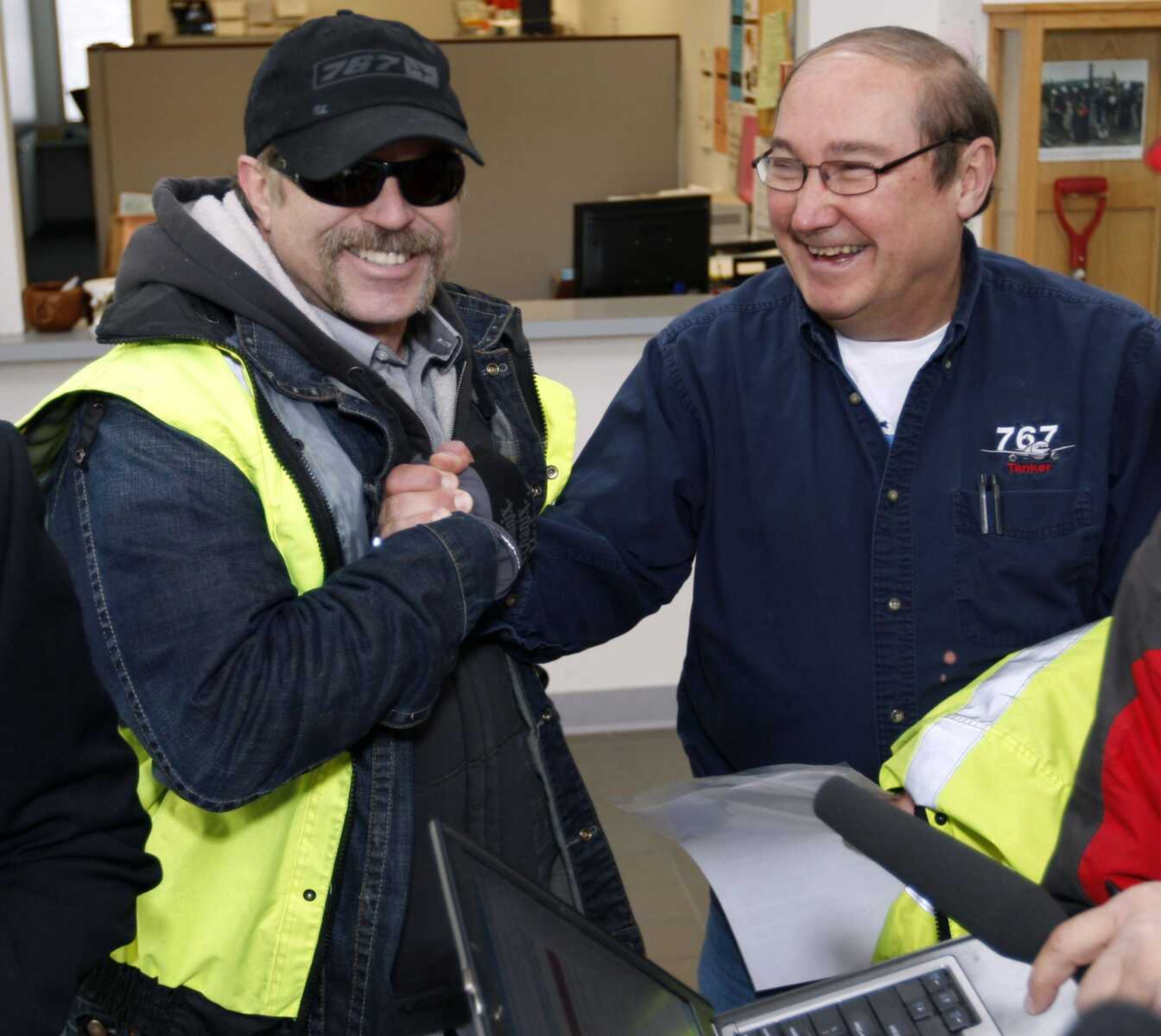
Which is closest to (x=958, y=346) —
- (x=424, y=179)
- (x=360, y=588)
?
(x=424, y=179)

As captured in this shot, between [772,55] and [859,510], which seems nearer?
[859,510]

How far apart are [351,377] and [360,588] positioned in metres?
0.21

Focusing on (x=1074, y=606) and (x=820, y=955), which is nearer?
(x=820, y=955)

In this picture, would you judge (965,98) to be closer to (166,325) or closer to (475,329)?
(475,329)

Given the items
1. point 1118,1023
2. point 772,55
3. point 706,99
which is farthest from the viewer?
point 706,99

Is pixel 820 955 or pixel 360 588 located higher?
pixel 360 588

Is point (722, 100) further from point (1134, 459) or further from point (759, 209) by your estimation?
point (1134, 459)

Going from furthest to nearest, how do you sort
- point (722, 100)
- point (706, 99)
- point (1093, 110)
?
point (706, 99) < point (722, 100) < point (1093, 110)

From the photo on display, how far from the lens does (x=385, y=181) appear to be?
1427 mm

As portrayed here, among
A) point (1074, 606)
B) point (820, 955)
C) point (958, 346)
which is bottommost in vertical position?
point (820, 955)

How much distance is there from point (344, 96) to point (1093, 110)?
8.71ft

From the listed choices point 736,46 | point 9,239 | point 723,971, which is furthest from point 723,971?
point 736,46

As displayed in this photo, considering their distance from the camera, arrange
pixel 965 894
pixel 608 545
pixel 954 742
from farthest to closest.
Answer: pixel 608 545 < pixel 954 742 < pixel 965 894

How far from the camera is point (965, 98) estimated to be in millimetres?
1517
